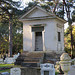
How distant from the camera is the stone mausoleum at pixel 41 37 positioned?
1593cm

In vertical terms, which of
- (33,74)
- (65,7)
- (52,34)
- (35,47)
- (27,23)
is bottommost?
(33,74)

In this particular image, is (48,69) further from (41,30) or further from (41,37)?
(41,37)

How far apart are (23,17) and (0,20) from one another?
42.2 ft

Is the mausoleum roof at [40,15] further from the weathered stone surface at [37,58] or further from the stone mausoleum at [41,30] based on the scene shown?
the weathered stone surface at [37,58]

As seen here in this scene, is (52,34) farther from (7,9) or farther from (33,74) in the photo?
(7,9)

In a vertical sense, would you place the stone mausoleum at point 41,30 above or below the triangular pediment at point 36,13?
below

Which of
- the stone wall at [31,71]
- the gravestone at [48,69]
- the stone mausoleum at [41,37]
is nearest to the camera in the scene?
the gravestone at [48,69]

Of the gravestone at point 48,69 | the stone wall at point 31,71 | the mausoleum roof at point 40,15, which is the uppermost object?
the mausoleum roof at point 40,15

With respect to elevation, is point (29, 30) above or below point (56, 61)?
above

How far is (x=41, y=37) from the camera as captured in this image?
58.4 feet

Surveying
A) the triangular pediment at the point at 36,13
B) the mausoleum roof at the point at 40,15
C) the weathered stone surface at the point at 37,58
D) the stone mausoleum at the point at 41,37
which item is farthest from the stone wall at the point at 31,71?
the triangular pediment at the point at 36,13

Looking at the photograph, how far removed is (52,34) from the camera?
642 inches

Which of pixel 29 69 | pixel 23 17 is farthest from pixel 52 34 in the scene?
pixel 29 69

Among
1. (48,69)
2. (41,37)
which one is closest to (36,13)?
(41,37)
